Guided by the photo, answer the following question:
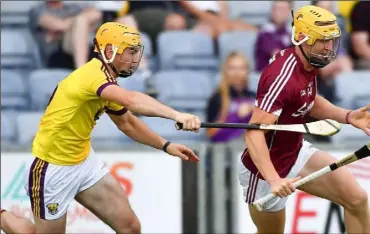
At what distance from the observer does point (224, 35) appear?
413 inches

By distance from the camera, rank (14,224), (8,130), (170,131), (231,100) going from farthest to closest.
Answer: (8,130)
(231,100)
(170,131)
(14,224)

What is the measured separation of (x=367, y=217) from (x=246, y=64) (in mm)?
3091

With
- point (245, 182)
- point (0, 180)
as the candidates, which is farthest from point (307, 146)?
point (0, 180)

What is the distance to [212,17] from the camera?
10703 mm

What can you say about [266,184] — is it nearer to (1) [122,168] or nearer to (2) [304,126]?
(2) [304,126]

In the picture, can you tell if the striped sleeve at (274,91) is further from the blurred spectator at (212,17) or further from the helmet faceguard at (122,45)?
the blurred spectator at (212,17)

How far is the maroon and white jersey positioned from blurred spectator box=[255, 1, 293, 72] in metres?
3.14

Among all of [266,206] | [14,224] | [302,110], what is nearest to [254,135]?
[302,110]

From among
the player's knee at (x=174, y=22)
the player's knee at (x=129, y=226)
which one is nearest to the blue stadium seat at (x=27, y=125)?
the player's knee at (x=174, y=22)

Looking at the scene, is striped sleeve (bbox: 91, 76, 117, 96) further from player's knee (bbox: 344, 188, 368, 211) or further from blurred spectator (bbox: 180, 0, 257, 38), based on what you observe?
blurred spectator (bbox: 180, 0, 257, 38)

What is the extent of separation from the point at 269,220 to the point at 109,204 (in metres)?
1.08

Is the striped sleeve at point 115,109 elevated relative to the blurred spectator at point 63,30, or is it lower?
lower

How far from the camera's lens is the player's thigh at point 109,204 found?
7090mm

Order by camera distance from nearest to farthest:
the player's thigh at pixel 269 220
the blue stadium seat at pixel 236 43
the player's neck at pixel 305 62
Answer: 1. the player's neck at pixel 305 62
2. the player's thigh at pixel 269 220
3. the blue stadium seat at pixel 236 43
